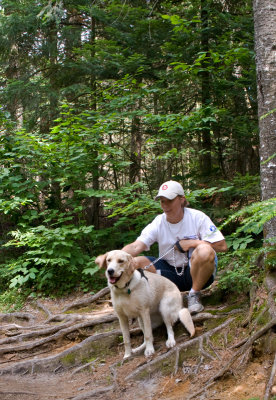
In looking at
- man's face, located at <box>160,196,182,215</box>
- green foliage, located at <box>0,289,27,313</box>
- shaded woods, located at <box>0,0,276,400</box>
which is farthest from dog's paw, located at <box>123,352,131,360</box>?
green foliage, located at <box>0,289,27,313</box>

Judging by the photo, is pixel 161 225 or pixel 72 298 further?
pixel 72 298

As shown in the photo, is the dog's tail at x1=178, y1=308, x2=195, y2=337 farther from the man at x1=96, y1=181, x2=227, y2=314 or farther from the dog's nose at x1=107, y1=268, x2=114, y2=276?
the dog's nose at x1=107, y1=268, x2=114, y2=276

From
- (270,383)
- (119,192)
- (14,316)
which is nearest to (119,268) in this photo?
(270,383)

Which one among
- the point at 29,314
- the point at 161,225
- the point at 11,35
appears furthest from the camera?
the point at 11,35

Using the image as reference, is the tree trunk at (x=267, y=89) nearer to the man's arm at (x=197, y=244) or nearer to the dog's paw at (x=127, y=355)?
the man's arm at (x=197, y=244)

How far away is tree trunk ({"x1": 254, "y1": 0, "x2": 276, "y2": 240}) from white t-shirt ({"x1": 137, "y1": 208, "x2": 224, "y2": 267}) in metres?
0.78

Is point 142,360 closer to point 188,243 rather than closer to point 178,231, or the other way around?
point 188,243

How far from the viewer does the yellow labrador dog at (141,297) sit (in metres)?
3.69

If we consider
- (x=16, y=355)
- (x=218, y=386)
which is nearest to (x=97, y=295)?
(x=16, y=355)

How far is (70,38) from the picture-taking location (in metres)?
10.2

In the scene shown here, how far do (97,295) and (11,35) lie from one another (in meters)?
8.20

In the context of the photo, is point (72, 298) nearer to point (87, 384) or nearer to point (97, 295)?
point (97, 295)

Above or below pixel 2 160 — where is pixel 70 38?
above

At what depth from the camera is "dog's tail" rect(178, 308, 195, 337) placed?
3.74 m
